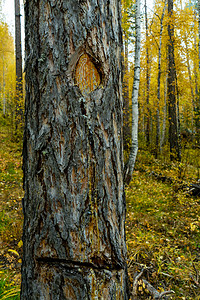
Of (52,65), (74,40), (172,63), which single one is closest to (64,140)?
(52,65)

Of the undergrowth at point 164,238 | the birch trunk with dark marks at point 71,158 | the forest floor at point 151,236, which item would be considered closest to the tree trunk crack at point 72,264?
the birch trunk with dark marks at point 71,158

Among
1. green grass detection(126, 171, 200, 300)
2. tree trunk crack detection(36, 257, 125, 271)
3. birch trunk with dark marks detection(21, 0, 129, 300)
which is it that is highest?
birch trunk with dark marks detection(21, 0, 129, 300)

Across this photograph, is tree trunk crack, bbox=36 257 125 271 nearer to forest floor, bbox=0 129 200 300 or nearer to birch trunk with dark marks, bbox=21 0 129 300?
birch trunk with dark marks, bbox=21 0 129 300

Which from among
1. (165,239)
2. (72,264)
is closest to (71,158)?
(72,264)

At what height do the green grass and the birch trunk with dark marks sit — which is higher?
the birch trunk with dark marks

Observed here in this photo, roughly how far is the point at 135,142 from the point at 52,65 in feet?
17.1

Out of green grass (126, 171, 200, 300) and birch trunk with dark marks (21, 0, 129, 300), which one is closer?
birch trunk with dark marks (21, 0, 129, 300)

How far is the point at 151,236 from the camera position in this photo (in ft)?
11.1

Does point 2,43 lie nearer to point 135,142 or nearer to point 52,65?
point 135,142

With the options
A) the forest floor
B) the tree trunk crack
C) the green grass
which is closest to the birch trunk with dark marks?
the tree trunk crack

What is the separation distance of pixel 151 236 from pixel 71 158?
9.48 ft

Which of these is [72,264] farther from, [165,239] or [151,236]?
[165,239]

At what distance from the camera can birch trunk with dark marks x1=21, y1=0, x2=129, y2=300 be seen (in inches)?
39.8

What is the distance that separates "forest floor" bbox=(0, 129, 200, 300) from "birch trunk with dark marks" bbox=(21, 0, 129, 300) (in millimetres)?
1236
